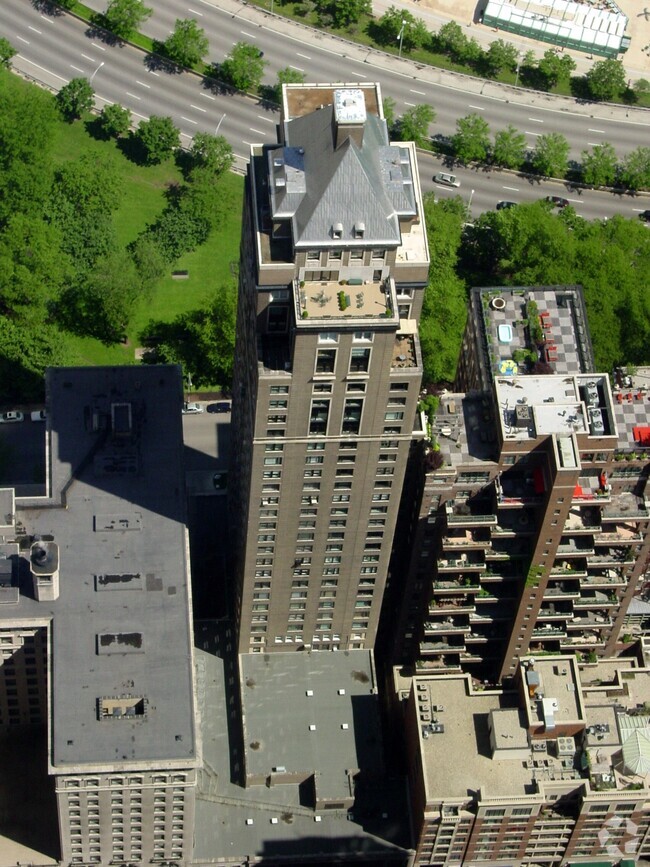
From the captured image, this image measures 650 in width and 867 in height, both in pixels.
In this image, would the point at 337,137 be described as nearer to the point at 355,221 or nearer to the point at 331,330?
the point at 355,221

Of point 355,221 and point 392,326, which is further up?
point 355,221

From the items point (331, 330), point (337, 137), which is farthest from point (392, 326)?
point (337, 137)

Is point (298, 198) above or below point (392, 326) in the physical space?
above

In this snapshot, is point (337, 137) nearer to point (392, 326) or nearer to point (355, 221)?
point (355, 221)

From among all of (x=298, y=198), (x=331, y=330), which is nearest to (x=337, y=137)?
(x=298, y=198)

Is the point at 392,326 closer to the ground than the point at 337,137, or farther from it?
closer to the ground
